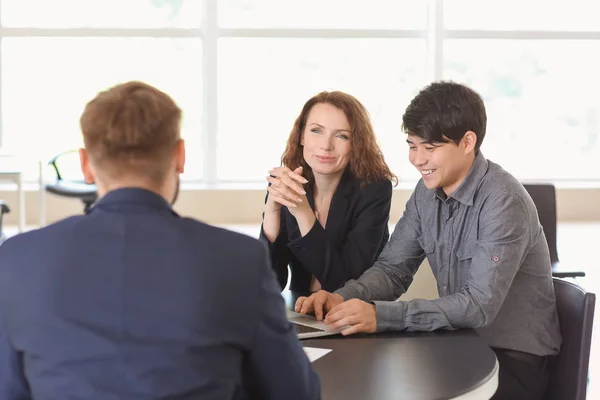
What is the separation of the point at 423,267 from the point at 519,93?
584 cm

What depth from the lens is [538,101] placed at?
7898mm

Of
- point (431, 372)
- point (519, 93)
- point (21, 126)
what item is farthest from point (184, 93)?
point (431, 372)

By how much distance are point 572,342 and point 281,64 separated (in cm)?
586

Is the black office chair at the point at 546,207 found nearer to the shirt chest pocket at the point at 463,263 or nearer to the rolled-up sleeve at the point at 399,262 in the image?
the rolled-up sleeve at the point at 399,262

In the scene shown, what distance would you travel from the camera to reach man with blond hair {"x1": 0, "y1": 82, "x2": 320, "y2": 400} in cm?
109

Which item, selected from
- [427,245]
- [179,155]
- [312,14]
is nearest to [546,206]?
[427,245]

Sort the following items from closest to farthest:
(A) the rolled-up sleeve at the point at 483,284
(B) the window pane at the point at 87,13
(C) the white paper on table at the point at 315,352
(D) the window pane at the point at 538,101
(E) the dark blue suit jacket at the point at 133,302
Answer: (E) the dark blue suit jacket at the point at 133,302, (C) the white paper on table at the point at 315,352, (A) the rolled-up sleeve at the point at 483,284, (B) the window pane at the point at 87,13, (D) the window pane at the point at 538,101

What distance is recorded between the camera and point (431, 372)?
159 centimetres

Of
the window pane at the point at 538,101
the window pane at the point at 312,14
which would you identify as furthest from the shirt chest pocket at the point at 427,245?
the window pane at the point at 538,101

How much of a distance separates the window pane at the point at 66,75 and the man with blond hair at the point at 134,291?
6283 millimetres

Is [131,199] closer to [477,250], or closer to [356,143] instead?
[477,250]

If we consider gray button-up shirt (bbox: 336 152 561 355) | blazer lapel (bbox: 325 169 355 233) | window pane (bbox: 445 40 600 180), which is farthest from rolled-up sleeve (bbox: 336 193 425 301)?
window pane (bbox: 445 40 600 180)

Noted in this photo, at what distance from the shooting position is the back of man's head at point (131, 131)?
113 centimetres

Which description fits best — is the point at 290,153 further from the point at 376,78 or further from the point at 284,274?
the point at 376,78
